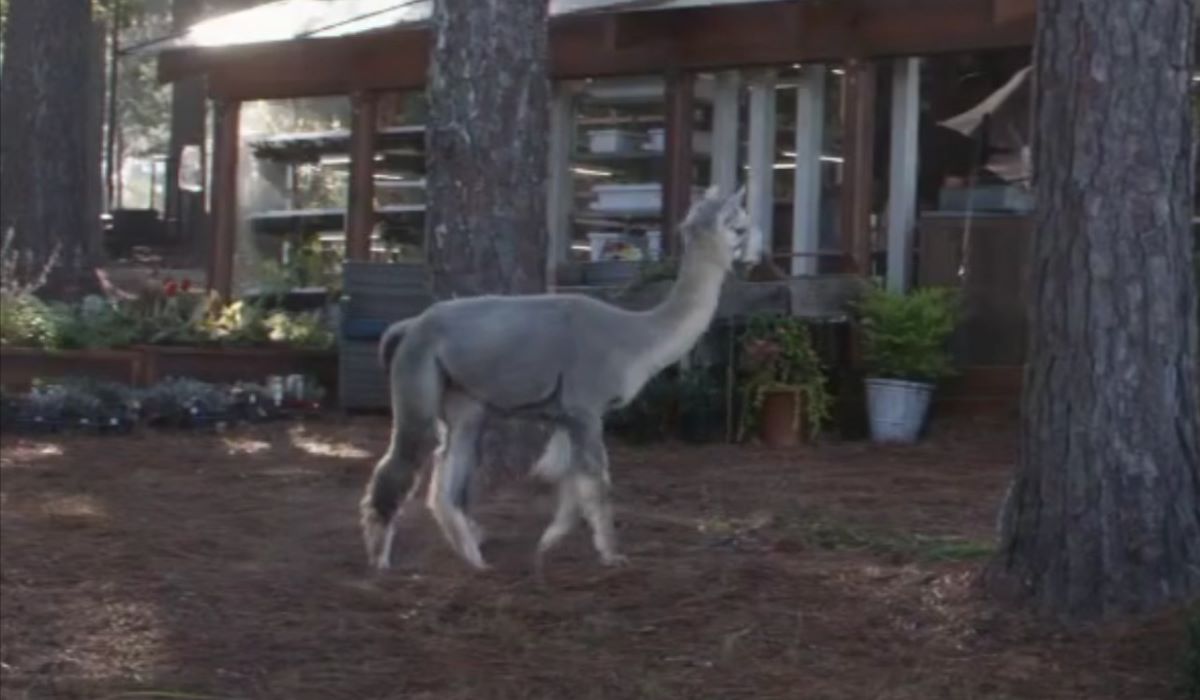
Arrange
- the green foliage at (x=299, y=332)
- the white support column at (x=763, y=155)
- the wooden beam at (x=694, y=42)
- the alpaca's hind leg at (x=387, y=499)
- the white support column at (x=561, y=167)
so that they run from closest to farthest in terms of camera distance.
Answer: the alpaca's hind leg at (x=387, y=499), the wooden beam at (x=694, y=42), the white support column at (x=763, y=155), the green foliage at (x=299, y=332), the white support column at (x=561, y=167)

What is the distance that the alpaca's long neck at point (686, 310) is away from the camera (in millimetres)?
9375

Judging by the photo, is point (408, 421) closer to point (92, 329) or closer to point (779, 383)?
point (779, 383)

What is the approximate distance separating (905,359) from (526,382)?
17.1 ft

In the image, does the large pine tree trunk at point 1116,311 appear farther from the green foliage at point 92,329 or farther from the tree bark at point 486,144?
the green foliage at point 92,329

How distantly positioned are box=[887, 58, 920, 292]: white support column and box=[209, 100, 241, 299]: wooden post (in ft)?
20.8

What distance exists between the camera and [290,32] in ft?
61.6

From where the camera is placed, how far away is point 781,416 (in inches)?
545

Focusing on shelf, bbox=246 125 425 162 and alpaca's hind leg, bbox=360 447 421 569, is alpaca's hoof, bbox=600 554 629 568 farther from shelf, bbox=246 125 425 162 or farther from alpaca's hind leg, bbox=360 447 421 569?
shelf, bbox=246 125 425 162

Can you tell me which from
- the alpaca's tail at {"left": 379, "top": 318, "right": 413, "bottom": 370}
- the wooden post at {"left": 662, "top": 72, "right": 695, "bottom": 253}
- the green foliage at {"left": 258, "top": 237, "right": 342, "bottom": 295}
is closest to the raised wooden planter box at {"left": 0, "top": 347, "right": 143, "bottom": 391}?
the green foliage at {"left": 258, "top": 237, "right": 342, "bottom": 295}

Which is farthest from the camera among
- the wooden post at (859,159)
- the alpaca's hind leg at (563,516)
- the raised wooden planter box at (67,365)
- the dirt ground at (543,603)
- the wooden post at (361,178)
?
the wooden post at (361,178)

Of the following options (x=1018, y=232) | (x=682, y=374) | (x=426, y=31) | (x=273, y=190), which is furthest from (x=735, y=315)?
(x=273, y=190)

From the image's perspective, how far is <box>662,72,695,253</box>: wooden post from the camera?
16656mm

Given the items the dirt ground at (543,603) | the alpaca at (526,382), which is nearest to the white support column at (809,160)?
the dirt ground at (543,603)

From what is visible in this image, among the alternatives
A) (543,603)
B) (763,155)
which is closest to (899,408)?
(763,155)
